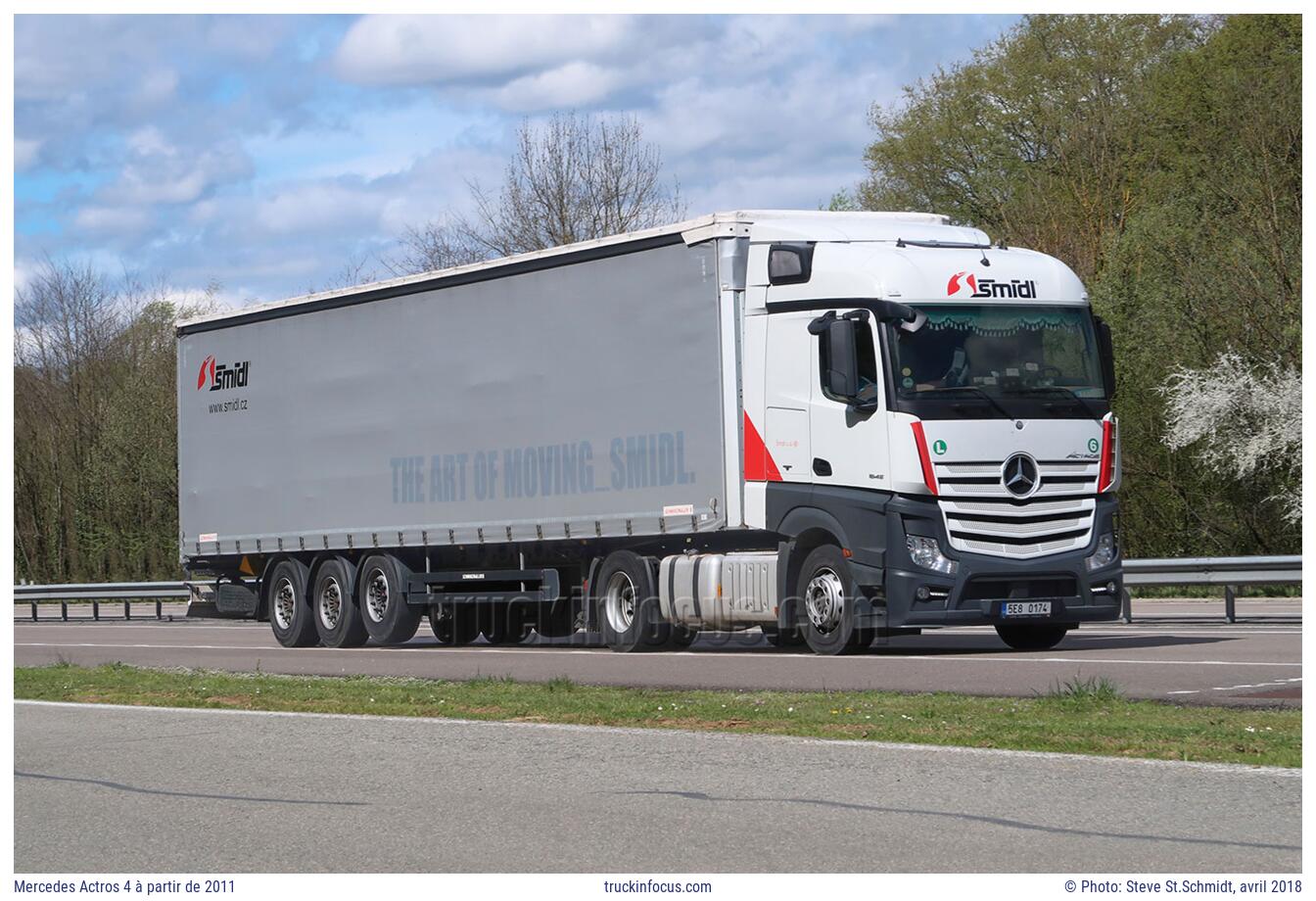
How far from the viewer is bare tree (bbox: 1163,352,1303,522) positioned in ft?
109

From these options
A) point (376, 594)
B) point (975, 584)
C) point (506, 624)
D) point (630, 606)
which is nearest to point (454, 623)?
point (506, 624)

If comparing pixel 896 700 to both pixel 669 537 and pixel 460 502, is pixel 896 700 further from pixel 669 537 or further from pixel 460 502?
pixel 460 502

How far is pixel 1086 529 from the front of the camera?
17.9 m

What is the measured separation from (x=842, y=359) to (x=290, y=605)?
32.1ft

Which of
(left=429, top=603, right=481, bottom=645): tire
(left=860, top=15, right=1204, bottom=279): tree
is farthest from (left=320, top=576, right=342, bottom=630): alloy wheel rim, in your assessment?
(left=860, top=15, right=1204, bottom=279): tree

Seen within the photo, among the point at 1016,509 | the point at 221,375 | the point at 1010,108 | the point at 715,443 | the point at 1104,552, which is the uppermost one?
the point at 1010,108

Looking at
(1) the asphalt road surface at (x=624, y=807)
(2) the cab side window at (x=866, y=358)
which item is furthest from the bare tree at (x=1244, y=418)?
(1) the asphalt road surface at (x=624, y=807)

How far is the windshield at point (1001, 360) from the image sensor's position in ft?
56.6

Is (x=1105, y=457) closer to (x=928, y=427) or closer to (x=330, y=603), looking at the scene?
(x=928, y=427)

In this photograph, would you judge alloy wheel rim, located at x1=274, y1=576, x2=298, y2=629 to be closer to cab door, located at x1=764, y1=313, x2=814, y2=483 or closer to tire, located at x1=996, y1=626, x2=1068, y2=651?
cab door, located at x1=764, y1=313, x2=814, y2=483

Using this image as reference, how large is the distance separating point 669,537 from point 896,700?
6.70m

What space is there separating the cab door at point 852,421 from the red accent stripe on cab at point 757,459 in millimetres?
488

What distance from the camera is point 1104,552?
18.0 m

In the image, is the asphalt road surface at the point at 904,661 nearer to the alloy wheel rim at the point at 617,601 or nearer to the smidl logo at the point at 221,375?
the alloy wheel rim at the point at 617,601
